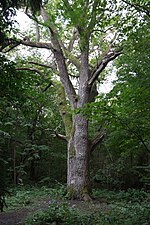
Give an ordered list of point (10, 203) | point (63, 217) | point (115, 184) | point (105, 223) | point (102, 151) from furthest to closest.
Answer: point (102, 151), point (115, 184), point (10, 203), point (63, 217), point (105, 223)

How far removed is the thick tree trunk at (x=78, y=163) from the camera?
855cm

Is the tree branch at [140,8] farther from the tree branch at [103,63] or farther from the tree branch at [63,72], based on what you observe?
the tree branch at [63,72]

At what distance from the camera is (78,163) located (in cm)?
886

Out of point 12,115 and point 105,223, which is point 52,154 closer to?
point 12,115

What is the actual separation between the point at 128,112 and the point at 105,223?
2.10 meters

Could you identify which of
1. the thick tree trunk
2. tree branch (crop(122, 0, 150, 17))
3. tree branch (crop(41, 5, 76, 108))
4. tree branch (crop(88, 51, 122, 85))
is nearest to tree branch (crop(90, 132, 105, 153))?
the thick tree trunk

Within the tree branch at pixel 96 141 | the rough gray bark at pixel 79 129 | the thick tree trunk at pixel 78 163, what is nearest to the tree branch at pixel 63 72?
the rough gray bark at pixel 79 129

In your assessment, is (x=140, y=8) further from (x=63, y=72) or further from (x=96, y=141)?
(x=96, y=141)

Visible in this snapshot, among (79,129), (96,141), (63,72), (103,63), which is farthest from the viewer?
(63,72)

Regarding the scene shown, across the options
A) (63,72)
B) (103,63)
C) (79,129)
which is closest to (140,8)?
(103,63)

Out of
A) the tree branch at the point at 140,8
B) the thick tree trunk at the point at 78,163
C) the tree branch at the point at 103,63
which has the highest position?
the tree branch at the point at 103,63

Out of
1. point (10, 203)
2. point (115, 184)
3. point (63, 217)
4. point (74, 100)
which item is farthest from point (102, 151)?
point (63, 217)

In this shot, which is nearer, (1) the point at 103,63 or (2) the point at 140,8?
(2) the point at 140,8

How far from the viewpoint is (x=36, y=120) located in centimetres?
1473
